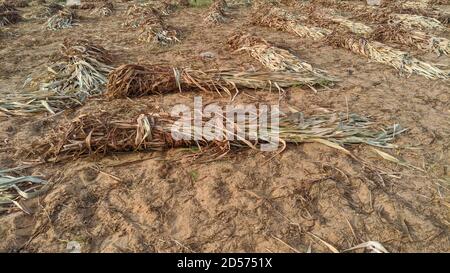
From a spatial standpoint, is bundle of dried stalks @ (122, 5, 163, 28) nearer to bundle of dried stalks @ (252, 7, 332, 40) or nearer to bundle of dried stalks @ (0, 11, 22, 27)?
bundle of dried stalks @ (252, 7, 332, 40)

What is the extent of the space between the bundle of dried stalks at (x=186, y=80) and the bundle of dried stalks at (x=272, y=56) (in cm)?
37

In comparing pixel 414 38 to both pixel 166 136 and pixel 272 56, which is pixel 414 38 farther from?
pixel 166 136

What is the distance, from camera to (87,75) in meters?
4.70

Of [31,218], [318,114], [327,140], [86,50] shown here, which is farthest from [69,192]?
[86,50]

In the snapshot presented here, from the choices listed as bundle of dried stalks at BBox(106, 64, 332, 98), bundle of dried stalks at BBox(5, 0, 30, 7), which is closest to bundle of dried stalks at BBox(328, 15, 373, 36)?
bundle of dried stalks at BBox(106, 64, 332, 98)

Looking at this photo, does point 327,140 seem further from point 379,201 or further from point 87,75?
point 87,75

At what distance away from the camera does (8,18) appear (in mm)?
8484

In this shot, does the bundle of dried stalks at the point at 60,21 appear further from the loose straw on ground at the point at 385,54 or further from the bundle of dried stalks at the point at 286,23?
the loose straw on ground at the point at 385,54

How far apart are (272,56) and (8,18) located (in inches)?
269

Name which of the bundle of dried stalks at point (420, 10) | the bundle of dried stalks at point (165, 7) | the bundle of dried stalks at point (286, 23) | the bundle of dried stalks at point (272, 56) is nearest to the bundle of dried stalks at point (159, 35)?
the bundle of dried stalks at point (272, 56)

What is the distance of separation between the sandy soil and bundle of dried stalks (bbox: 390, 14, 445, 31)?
371 cm

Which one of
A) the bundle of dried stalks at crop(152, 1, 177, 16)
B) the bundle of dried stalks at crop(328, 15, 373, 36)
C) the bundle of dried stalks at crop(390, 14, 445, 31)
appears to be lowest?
the bundle of dried stalks at crop(152, 1, 177, 16)

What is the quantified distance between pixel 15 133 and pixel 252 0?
29.8 ft

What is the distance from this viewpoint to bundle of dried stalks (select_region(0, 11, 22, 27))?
830 cm
